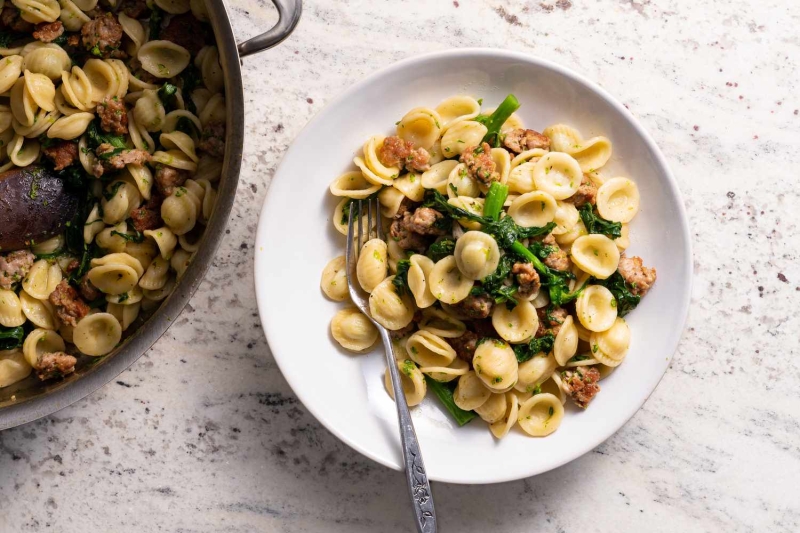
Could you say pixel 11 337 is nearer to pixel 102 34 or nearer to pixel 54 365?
pixel 54 365

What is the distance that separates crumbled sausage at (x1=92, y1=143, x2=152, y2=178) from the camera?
2.03 meters

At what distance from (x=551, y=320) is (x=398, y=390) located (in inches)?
23.0

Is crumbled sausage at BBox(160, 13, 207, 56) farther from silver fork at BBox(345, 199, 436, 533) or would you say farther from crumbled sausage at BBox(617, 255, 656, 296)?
crumbled sausage at BBox(617, 255, 656, 296)

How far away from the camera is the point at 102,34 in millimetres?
2043

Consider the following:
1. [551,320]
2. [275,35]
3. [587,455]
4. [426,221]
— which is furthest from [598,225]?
[275,35]

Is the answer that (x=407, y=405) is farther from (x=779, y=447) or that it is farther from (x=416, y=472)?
(x=779, y=447)

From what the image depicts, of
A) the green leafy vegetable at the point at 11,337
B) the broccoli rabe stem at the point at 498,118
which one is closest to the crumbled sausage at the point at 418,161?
the broccoli rabe stem at the point at 498,118

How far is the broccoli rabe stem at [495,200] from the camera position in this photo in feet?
6.79

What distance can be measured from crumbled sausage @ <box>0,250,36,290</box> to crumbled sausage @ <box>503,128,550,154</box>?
173 cm

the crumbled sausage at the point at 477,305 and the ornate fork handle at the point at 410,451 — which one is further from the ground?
the crumbled sausage at the point at 477,305

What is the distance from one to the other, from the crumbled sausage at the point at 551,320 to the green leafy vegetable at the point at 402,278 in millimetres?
476

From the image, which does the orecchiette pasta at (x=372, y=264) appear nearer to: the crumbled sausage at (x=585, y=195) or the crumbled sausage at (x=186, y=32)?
the crumbled sausage at (x=585, y=195)

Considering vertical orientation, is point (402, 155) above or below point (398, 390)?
above

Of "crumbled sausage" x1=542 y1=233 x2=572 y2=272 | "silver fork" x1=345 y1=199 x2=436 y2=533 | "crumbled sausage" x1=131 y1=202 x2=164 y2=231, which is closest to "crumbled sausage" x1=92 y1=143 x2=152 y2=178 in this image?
"crumbled sausage" x1=131 y1=202 x2=164 y2=231
